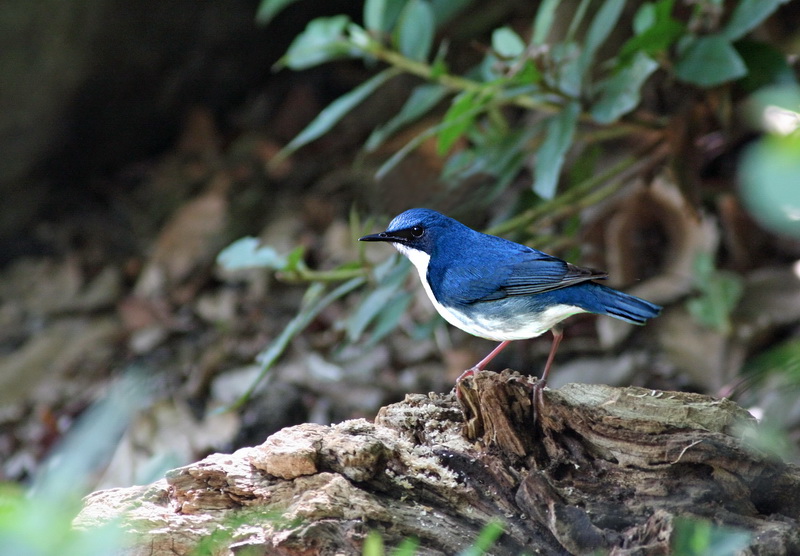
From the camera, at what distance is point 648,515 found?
2602mm

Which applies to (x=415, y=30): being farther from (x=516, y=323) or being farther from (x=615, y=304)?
(x=615, y=304)

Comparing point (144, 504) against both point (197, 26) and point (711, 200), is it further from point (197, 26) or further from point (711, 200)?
point (197, 26)

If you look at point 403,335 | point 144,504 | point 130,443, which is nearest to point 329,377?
point 403,335

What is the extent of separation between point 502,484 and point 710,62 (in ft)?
8.00

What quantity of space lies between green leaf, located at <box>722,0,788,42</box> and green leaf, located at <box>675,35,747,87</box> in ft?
0.21

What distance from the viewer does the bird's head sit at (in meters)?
3.96

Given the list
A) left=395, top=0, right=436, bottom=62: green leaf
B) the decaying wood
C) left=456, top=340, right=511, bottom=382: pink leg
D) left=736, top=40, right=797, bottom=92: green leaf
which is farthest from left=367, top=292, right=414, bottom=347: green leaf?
left=736, top=40, right=797, bottom=92: green leaf

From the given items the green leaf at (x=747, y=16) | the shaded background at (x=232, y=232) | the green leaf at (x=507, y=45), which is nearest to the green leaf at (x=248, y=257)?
the shaded background at (x=232, y=232)

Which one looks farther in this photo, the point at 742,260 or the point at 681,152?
the point at 742,260

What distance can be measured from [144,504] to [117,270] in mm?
5018

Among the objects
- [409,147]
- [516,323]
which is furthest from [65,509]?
[409,147]

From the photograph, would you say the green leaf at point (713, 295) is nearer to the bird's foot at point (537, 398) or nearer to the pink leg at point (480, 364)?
the pink leg at point (480, 364)

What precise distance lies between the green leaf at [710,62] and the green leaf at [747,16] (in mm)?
65

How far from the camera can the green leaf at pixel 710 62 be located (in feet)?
13.0
